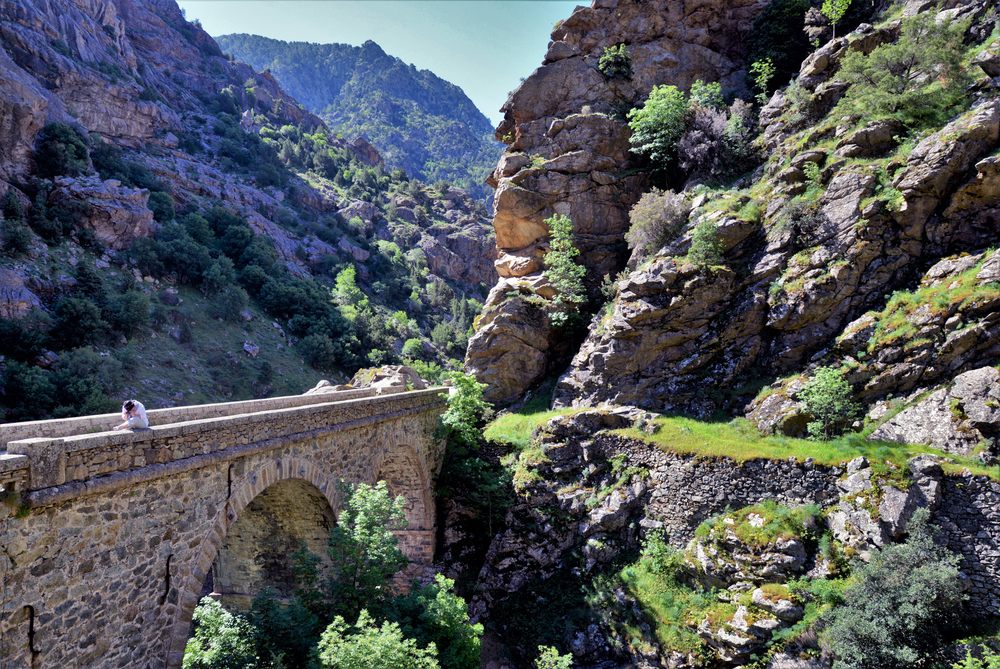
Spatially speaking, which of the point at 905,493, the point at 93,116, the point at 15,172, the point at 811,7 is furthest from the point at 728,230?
the point at 93,116

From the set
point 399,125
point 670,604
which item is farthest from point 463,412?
point 399,125

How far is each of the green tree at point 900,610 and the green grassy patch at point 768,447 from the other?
2.20m

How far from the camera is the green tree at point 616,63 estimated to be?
2994 cm

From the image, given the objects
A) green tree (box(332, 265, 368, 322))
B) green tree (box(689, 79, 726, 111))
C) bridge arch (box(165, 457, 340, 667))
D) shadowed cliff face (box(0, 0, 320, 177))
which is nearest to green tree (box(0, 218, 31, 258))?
shadowed cliff face (box(0, 0, 320, 177))

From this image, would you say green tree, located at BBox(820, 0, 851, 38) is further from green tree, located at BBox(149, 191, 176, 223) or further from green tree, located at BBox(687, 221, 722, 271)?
green tree, located at BBox(149, 191, 176, 223)

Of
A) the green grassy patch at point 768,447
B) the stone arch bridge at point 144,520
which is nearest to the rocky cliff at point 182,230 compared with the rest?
the stone arch bridge at point 144,520

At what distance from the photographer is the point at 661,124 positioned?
87.6 ft

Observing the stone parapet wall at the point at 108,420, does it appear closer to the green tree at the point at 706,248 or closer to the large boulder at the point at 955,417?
the green tree at the point at 706,248

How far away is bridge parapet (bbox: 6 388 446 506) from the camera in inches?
258

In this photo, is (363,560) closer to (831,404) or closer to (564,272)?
(831,404)

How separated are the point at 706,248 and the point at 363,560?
1678cm

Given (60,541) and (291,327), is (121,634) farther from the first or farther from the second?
(291,327)

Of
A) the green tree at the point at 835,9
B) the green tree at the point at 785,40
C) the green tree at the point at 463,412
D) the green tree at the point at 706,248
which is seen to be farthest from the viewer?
the green tree at the point at 785,40

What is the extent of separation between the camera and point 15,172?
35844mm
